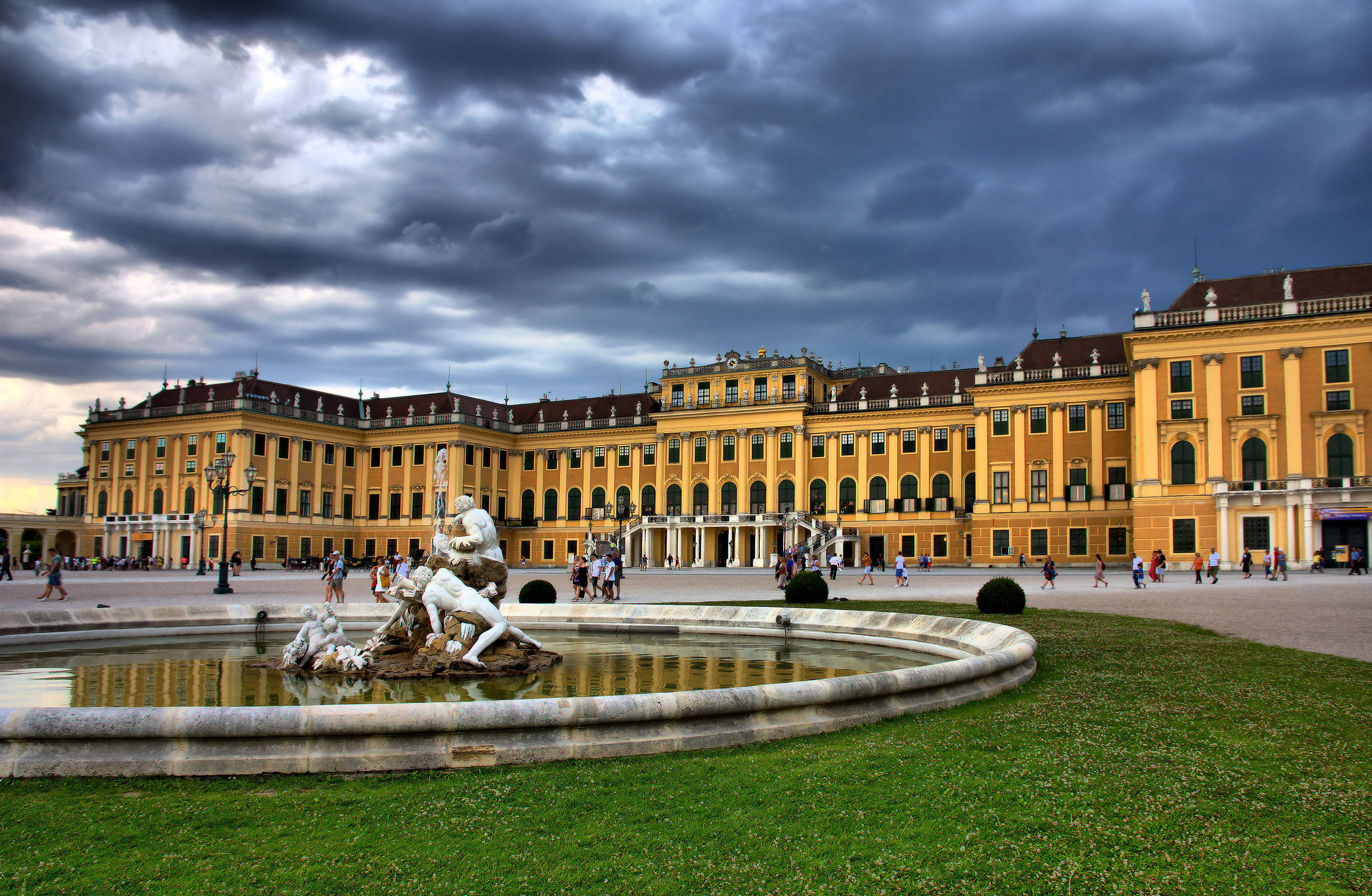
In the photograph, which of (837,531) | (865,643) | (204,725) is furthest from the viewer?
(837,531)

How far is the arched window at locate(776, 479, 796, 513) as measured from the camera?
231 feet

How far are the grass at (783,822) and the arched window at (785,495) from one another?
203 ft

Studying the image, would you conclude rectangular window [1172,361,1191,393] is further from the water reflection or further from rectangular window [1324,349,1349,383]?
the water reflection

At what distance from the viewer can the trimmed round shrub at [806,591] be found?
→ 24625 millimetres

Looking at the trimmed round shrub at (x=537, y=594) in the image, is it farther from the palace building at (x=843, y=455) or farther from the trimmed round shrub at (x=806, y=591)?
the palace building at (x=843, y=455)

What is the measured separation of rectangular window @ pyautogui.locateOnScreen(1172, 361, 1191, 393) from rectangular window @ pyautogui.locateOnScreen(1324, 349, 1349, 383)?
19.9 ft

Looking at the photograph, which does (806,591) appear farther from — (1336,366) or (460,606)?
(1336,366)

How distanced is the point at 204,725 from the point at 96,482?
272 ft

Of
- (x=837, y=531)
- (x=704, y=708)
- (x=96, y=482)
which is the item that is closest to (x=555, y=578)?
(x=837, y=531)

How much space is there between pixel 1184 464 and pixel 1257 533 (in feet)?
16.7

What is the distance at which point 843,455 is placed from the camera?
6950cm

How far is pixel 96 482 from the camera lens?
77.0 meters

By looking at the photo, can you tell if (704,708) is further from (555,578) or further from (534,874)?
(555,578)

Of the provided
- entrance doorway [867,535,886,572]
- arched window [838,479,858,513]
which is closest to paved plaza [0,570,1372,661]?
entrance doorway [867,535,886,572]
